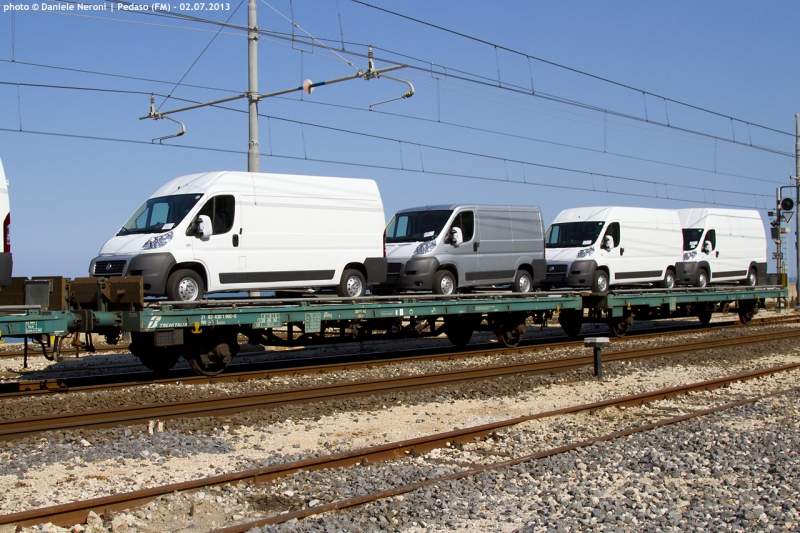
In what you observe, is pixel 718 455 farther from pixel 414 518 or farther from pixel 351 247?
pixel 351 247

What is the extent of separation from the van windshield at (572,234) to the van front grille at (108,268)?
433 inches

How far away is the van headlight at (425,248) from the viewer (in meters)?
16.0

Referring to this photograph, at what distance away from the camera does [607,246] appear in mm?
20078

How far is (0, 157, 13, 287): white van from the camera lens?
1041cm

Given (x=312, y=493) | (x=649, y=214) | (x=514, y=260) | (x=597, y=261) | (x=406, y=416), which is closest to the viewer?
(x=312, y=493)

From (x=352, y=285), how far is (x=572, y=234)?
26.0 ft

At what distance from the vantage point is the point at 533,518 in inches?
235

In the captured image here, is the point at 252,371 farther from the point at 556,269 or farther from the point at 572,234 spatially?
the point at 572,234

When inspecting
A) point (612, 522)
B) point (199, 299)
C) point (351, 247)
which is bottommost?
point (612, 522)

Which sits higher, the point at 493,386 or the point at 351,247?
the point at 351,247

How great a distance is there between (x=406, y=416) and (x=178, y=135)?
36.6 ft

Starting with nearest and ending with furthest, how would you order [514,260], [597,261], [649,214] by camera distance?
[514,260] → [597,261] → [649,214]

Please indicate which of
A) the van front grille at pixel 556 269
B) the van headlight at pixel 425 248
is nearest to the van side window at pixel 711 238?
the van front grille at pixel 556 269

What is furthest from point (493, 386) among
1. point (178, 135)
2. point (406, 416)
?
point (178, 135)
